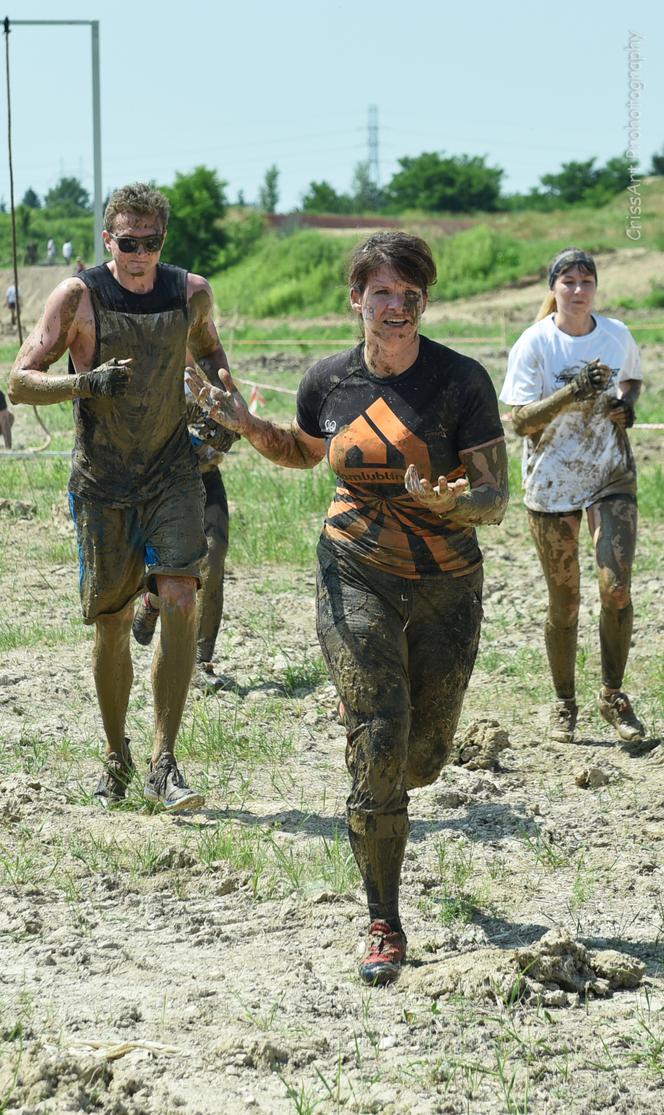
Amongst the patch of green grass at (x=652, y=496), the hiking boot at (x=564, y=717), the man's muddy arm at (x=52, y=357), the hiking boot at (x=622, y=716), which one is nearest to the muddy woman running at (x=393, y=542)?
the man's muddy arm at (x=52, y=357)

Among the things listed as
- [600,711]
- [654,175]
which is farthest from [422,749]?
[654,175]

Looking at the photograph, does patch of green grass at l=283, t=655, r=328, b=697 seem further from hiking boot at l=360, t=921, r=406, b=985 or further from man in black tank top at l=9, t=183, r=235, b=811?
hiking boot at l=360, t=921, r=406, b=985

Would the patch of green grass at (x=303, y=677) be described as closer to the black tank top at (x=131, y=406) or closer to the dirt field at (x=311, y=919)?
the dirt field at (x=311, y=919)

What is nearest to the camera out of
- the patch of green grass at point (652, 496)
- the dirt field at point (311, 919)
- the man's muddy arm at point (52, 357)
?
the dirt field at point (311, 919)

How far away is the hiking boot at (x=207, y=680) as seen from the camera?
815cm

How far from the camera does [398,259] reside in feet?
15.4

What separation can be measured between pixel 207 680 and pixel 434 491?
13.5ft

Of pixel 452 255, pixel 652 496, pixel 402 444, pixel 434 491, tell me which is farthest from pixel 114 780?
pixel 452 255

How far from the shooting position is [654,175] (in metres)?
78.1

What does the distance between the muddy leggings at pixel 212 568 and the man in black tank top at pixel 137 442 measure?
2010mm

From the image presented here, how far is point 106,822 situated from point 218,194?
58938 mm

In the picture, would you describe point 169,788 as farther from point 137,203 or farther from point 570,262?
point 570,262

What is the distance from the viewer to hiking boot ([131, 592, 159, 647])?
8312 mm

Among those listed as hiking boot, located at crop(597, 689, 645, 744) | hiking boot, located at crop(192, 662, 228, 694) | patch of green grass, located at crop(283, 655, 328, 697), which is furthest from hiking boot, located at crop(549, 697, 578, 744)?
hiking boot, located at crop(192, 662, 228, 694)
